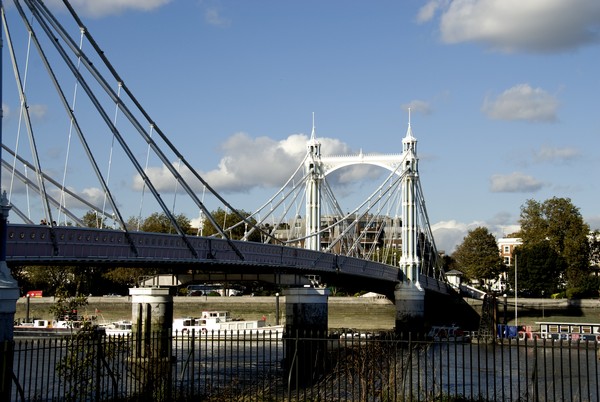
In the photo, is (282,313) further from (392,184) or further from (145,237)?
(145,237)

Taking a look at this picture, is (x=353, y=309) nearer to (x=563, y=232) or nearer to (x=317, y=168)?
(x=317, y=168)

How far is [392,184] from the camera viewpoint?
279 ft

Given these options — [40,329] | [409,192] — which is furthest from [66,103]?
[409,192]

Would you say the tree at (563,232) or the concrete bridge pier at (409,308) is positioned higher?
the tree at (563,232)

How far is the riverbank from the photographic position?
85.8 m

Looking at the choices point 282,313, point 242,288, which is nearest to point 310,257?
point 282,313

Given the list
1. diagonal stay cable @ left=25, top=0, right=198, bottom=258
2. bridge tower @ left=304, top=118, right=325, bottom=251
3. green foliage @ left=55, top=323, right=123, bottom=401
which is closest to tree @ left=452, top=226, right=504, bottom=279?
bridge tower @ left=304, top=118, right=325, bottom=251

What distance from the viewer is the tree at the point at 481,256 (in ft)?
376

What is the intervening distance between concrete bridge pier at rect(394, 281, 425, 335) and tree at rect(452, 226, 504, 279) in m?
34.4

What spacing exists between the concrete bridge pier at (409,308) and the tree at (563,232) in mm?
24134

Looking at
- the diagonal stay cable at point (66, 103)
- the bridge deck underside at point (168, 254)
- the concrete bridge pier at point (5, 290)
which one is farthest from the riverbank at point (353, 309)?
the concrete bridge pier at point (5, 290)

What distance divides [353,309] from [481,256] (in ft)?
108

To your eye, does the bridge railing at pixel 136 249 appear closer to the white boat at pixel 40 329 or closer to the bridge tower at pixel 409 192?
the bridge tower at pixel 409 192

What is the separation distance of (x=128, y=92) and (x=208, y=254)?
12000 millimetres
